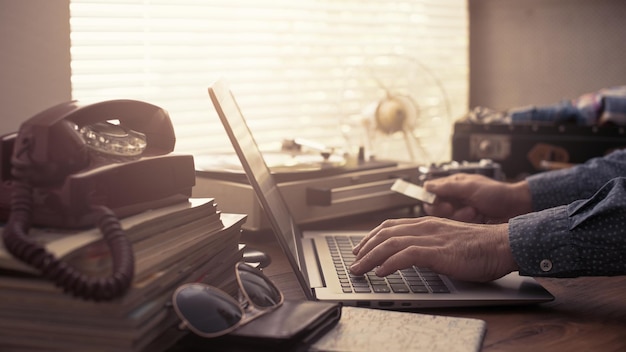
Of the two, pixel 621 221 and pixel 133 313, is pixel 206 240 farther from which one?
pixel 621 221

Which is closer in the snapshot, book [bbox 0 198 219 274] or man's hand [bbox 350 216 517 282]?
book [bbox 0 198 219 274]

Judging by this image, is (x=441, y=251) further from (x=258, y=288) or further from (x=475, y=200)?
(x=475, y=200)

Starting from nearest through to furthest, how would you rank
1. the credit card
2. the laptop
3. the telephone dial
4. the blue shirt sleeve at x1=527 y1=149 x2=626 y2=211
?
the telephone dial → the laptop → the credit card → the blue shirt sleeve at x1=527 y1=149 x2=626 y2=211

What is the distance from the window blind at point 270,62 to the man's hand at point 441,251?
933 mm

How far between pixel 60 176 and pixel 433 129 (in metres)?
1.93

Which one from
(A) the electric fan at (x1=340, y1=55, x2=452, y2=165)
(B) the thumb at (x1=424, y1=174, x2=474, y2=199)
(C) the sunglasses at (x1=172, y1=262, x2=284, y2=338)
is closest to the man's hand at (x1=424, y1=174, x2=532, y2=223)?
(B) the thumb at (x1=424, y1=174, x2=474, y2=199)

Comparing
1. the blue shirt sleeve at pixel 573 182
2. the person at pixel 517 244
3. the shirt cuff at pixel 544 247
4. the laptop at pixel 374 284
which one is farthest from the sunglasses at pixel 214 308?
the blue shirt sleeve at pixel 573 182

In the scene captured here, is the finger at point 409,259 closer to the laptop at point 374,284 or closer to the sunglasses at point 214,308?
the laptop at point 374,284

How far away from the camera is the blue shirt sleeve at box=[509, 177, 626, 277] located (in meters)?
1.12

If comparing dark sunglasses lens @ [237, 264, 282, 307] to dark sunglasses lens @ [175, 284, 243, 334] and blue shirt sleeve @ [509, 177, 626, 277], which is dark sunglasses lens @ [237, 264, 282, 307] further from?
blue shirt sleeve @ [509, 177, 626, 277]

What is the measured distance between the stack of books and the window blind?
995 mm

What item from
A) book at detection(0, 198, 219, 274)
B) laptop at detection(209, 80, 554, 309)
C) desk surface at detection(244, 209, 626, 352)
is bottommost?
desk surface at detection(244, 209, 626, 352)

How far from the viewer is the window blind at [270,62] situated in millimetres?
1864

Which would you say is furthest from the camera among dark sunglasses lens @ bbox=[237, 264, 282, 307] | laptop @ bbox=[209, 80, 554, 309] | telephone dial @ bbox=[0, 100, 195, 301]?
laptop @ bbox=[209, 80, 554, 309]
